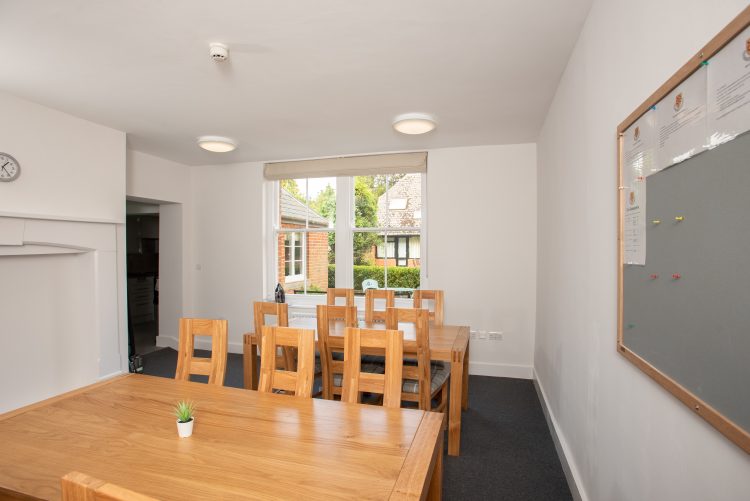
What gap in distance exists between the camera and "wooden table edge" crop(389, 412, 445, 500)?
1066mm

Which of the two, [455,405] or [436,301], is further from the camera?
[436,301]

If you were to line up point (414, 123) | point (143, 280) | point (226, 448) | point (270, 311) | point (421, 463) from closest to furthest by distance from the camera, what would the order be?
1. point (421, 463)
2. point (226, 448)
3. point (270, 311)
4. point (414, 123)
5. point (143, 280)

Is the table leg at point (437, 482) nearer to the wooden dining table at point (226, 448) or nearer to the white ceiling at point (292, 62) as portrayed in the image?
the wooden dining table at point (226, 448)

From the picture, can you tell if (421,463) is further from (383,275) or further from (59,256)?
(59,256)

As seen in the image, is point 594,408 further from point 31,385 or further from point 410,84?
point 31,385

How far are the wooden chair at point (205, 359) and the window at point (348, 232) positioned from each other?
306 cm

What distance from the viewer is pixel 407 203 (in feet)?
16.5

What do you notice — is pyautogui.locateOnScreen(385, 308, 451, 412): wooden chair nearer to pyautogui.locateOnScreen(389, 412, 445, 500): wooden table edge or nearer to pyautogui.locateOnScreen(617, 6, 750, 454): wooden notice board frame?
pyautogui.locateOnScreen(389, 412, 445, 500): wooden table edge

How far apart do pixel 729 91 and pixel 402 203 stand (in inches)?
165

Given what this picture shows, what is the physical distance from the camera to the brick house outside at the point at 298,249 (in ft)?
17.6

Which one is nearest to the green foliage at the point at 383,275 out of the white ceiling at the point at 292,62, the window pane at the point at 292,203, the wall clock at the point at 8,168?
the window pane at the point at 292,203

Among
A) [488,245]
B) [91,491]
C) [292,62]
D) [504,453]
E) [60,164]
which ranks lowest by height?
[504,453]

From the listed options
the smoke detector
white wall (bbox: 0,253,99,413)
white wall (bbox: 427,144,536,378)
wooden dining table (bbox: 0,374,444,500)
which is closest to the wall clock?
white wall (bbox: 0,253,99,413)

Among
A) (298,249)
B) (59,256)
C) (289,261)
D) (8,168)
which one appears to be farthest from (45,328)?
(298,249)
